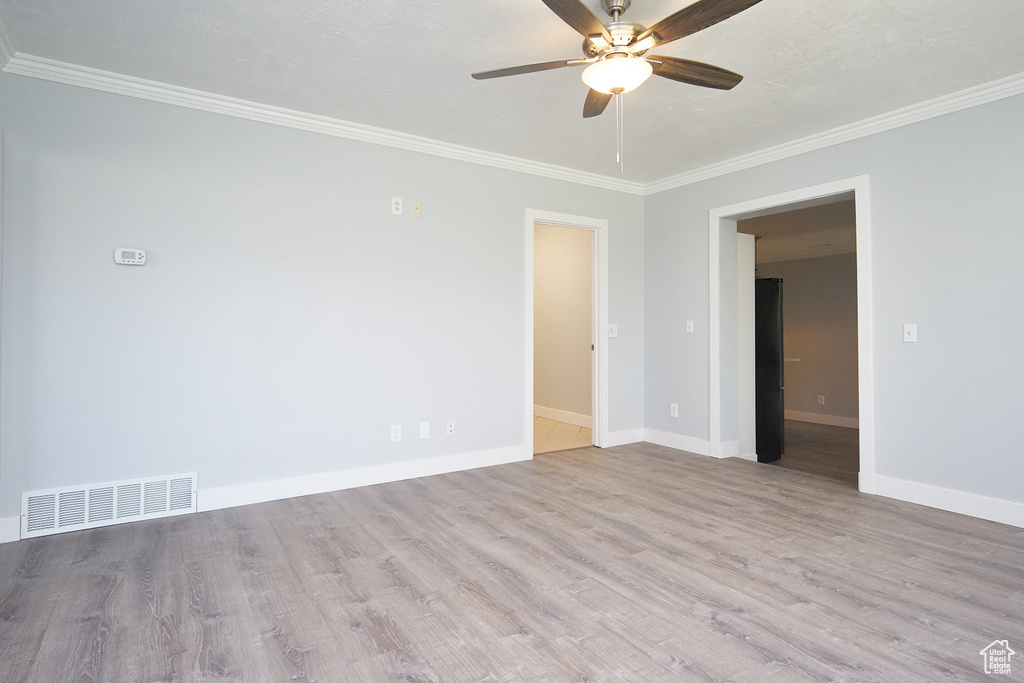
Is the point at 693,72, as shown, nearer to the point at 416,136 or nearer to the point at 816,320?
the point at 416,136

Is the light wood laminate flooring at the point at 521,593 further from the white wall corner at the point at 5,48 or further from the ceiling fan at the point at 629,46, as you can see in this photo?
the white wall corner at the point at 5,48

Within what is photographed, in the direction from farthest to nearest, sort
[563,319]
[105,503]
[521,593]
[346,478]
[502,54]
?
[563,319] → [346,478] → [105,503] → [502,54] → [521,593]

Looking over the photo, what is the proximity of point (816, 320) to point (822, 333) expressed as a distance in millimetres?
216

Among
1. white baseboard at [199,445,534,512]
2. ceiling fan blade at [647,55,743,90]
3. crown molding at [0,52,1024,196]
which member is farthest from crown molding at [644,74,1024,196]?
white baseboard at [199,445,534,512]

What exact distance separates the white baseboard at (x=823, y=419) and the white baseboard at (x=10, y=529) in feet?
28.1

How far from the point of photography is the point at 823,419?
7.73m

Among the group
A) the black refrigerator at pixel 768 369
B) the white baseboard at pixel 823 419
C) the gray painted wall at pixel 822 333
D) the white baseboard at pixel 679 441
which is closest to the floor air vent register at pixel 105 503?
the white baseboard at pixel 679 441

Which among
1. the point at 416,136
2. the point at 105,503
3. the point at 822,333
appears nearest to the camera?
the point at 105,503

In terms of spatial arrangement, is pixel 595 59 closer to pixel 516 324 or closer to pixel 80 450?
pixel 516 324

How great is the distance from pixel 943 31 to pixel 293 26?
3097 millimetres

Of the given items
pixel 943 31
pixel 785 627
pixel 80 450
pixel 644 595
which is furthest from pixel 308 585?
pixel 943 31

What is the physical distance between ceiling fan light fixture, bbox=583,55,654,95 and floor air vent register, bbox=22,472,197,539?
318 centimetres

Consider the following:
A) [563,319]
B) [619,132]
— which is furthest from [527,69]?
[563,319]

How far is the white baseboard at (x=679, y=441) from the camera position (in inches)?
189
